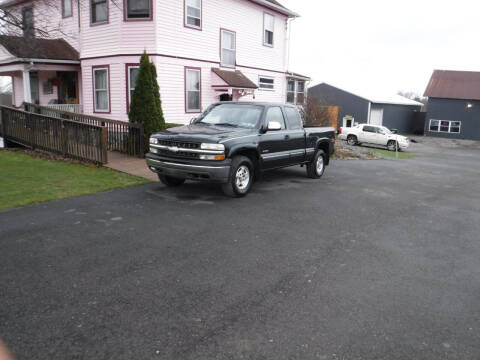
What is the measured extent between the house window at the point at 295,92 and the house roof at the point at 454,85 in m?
21.5

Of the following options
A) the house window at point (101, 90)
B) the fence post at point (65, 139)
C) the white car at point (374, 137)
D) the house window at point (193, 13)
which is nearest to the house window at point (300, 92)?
the white car at point (374, 137)

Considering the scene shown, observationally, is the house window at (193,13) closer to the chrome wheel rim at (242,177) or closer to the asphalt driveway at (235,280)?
the chrome wheel rim at (242,177)

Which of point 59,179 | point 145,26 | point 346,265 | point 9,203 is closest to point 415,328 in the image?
point 346,265

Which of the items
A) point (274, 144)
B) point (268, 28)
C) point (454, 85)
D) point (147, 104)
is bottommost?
point (274, 144)

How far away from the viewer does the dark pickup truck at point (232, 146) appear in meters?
8.18

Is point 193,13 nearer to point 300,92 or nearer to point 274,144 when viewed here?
point 274,144

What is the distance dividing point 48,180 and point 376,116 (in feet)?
124

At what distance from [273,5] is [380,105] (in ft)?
77.0

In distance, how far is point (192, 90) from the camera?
730 inches

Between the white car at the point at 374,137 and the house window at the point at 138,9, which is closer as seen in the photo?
the house window at the point at 138,9

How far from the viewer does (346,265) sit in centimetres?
523

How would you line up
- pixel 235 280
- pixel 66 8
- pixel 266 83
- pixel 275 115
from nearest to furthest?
pixel 235 280
pixel 275 115
pixel 66 8
pixel 266 83

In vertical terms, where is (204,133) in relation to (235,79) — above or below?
below

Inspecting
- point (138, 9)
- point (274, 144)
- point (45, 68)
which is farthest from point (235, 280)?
point (45, 68)
